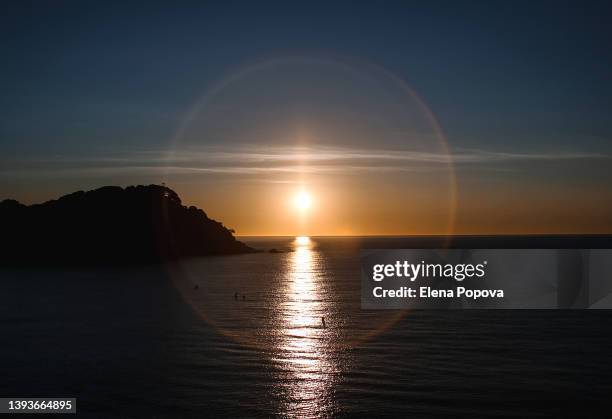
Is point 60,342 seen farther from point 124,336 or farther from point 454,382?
point 454,382

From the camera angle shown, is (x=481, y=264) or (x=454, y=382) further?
(x=481, y=264)

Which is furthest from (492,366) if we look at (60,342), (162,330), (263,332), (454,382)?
(60,342)

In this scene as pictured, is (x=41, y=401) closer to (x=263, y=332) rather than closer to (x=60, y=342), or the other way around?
(x=60, y=342)

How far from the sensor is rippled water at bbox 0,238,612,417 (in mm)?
44281

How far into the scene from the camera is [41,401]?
146 ft

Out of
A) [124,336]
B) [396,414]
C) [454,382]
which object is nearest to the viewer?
[396,414]

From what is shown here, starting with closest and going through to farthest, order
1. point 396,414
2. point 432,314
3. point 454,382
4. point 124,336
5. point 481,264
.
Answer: point 396,414
point 454,382
point 481,264
point 124,336
point 432,314

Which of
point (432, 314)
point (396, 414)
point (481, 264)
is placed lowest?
point (396, 414)

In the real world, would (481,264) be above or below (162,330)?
above

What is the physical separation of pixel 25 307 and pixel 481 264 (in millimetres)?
84671

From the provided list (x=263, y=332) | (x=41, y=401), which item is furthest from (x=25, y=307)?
(x=41, y=401)

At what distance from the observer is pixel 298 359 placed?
197ft

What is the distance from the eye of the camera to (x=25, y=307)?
3989 inches

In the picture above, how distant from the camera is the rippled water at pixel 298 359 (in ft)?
145
